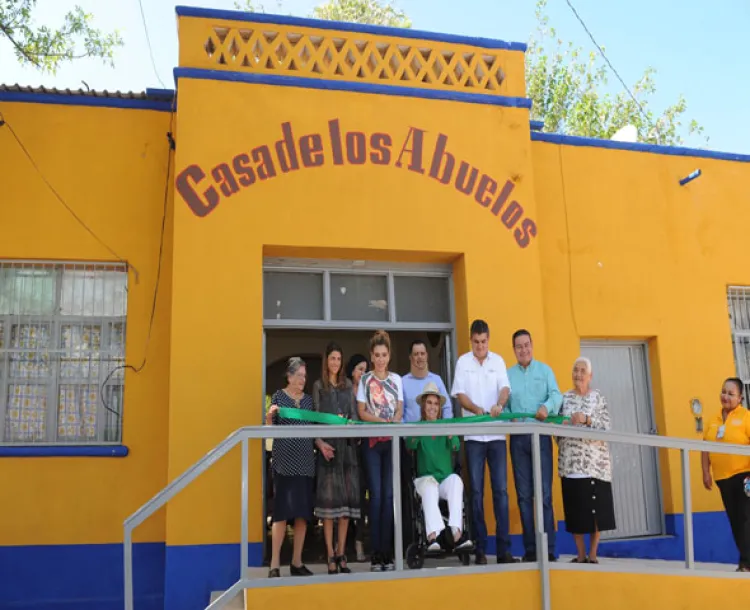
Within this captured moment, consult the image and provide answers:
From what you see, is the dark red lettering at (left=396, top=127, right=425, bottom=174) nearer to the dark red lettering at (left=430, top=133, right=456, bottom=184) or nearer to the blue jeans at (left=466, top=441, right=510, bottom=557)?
the dark red lettering at (left=430, top=133, right=456, bottom=184)

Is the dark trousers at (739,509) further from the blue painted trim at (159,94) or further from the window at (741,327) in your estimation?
the blue painted trim at (159,94)

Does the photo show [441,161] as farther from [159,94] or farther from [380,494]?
[380,494]

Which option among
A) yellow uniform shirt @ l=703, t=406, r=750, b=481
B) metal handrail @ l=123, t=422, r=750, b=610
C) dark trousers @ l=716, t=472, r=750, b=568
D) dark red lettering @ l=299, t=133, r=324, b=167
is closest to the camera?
metal handrail @ l=123, t=422, r=750, b=610

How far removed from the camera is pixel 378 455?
587 centimetres

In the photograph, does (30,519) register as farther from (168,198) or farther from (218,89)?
(218,89)

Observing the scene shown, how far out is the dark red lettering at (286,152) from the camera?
7227 millimetres

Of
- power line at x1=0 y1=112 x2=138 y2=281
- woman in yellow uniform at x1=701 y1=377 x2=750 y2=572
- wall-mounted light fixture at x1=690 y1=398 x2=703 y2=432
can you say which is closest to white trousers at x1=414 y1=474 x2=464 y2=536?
woman in yellow uniform at x1=701 y1=377 x2=750 y2=572

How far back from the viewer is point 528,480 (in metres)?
5.96

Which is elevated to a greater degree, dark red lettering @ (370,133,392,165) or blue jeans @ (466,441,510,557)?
dark red lettering @ (370,133,392,165)

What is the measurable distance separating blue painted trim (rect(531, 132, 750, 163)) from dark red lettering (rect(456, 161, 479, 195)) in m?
1.32

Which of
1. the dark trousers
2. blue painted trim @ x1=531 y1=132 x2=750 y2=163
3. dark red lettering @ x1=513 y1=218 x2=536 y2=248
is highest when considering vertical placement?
blue painted trim @ x1=531 y1=132 x2=750 y2=163

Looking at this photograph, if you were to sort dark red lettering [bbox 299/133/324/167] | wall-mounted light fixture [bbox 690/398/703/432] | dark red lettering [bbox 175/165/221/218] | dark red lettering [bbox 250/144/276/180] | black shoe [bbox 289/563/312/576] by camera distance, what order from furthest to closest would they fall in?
1. wall-mounted light fixture [bbox 690/398/703/432]
2. dark red lettering [bbox 299/133/324/167]
3. dark red lettering [bbox 250/144/276/180]
4. dark red lettering [bbox 175/165/221/218]
5. black shoe [bbox 289/563/312/576]

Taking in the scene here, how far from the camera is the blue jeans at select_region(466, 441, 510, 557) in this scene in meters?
5.79

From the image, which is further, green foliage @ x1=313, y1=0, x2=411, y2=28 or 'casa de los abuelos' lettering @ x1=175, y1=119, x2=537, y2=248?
green foliage @ x1=313, y1=0, x2=411, y2=28
